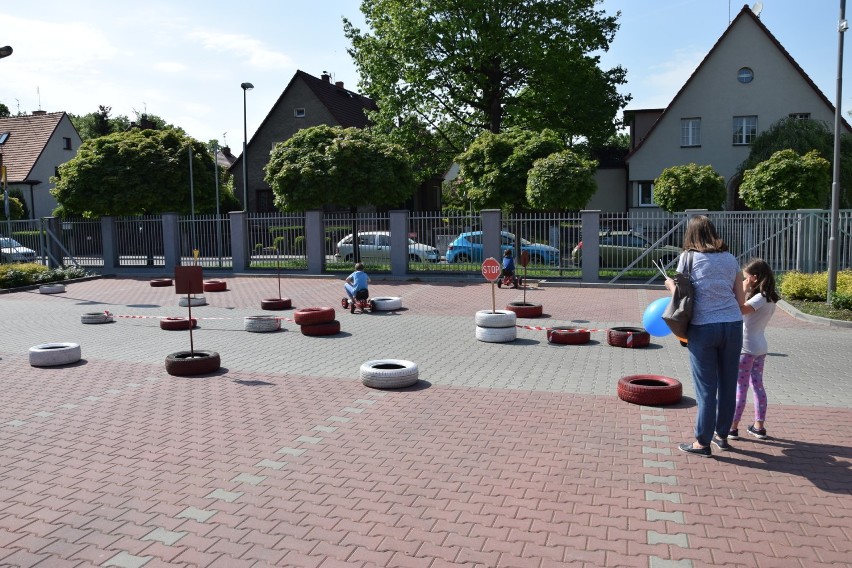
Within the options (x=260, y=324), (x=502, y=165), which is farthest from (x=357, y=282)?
(x=502, y=165)

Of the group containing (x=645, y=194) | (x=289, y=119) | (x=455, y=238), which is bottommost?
(x=455, y=238)

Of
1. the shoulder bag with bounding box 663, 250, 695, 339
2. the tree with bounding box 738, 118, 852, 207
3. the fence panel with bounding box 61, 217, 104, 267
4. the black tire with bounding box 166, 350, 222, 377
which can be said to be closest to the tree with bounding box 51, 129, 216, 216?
the fence panel with bounding box 61, 217, 104, 267

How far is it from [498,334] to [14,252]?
88.5ft

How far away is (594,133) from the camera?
38.4 metres

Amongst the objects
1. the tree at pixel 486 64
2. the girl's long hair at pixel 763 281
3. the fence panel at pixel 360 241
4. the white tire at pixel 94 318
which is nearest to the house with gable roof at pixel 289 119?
the tree at pixel 486 64

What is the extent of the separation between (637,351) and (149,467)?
315 inches

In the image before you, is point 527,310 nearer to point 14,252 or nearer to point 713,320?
point 713,320

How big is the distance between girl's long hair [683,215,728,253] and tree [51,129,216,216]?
90.1ft

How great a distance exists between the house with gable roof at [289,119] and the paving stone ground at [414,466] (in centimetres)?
3525

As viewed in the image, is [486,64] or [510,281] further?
[486,64]

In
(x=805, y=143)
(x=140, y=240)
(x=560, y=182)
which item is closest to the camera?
(x=560, y=182)

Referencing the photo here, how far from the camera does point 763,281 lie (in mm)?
6309

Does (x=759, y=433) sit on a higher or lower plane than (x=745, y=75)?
lower

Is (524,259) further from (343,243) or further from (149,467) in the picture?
(149,467)
